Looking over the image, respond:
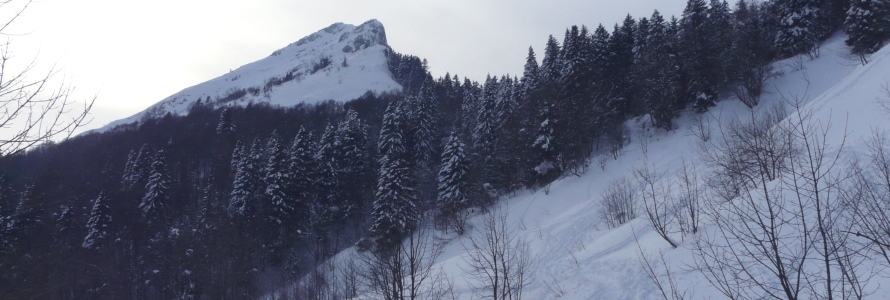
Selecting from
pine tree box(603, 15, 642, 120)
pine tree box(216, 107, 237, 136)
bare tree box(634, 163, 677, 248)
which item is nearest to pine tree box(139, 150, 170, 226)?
pine tree box(216, 107, 237, 136)

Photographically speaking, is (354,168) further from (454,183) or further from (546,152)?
(546,152)

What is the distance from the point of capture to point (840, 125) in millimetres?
15516

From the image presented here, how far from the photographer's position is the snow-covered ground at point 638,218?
42.3 feet

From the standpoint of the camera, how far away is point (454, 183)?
38.0 metres

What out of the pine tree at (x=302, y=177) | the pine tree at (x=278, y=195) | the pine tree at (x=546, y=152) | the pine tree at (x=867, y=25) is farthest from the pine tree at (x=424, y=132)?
the pine tree at (x=867, y=25)

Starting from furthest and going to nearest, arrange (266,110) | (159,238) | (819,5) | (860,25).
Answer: (266,110) < (159,238) < (819,5) < (860,25)

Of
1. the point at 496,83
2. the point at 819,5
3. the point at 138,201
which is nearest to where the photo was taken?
the point at 819,5

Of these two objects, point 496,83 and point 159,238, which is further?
point 496,83

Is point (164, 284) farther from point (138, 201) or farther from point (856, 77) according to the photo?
point (856, 77)

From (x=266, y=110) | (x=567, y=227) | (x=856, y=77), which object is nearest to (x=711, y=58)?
(x=856, y=77)

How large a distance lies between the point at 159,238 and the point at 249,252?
14.1 m

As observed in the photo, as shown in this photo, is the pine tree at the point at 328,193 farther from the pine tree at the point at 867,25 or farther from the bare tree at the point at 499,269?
the pine tree at the point at 867,25

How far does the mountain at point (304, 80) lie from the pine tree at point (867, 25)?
3562 inches

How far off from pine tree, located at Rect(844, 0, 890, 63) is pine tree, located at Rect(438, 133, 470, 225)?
27188 millimetres
